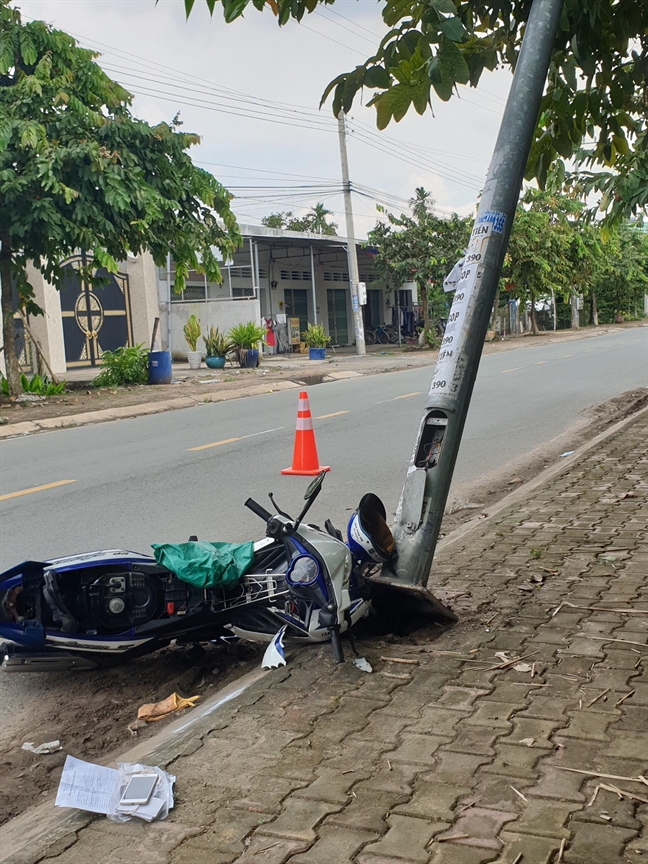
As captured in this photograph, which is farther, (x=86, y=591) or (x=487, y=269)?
(x=487, y=269)

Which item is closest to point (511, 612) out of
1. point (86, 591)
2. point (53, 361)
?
point (86, 591)

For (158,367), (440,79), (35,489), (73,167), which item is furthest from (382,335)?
(440,79)

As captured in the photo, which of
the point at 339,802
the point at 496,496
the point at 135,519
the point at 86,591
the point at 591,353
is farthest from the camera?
the point at 591,353

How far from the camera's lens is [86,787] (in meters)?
2.97

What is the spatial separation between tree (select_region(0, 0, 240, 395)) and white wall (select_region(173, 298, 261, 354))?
11.8 m

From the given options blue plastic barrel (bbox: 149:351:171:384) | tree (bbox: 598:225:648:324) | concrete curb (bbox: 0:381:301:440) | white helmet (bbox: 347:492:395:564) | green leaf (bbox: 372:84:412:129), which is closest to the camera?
green leaf (bbox: 372:84:412:129)

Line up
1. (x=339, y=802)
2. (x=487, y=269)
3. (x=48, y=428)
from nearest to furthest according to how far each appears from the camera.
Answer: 1. (x=339, y=802)
2. (x=487, y=269)
3. (x=48, y=428)

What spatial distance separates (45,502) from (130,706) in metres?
4.85

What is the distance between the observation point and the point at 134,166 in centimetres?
1633

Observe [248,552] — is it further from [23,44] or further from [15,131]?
[23,44]

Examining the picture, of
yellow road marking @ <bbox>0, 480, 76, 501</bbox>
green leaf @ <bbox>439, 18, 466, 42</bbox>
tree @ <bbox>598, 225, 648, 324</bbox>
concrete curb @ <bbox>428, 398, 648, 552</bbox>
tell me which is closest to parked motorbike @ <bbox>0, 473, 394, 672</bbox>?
green leaf @ <bbox>439, 18, 466, 42</bbox>

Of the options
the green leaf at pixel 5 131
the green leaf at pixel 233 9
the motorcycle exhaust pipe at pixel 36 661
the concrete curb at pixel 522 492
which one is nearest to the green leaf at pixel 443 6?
the green leaf at pixel 233 9

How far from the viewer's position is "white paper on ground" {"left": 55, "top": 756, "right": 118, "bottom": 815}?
2883 mm

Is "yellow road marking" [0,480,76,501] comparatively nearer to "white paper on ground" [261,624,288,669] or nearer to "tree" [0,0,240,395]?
"white paper on ground" [261,624,288,669]
